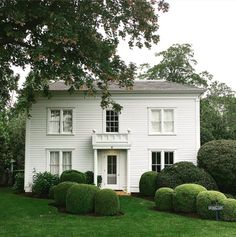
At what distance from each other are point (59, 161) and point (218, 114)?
72.0ft

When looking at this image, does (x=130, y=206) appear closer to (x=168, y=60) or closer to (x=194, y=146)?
(x=194, y=146)

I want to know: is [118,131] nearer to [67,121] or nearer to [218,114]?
[67,121]

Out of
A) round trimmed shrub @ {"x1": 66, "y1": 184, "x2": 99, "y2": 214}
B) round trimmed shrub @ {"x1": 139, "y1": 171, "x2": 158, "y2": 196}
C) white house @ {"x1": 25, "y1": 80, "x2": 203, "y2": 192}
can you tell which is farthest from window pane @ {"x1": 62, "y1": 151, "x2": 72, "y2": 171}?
round trimmed shrub @ {"x1": 66, "y1": 184, "x2": 99, "y2": 214}

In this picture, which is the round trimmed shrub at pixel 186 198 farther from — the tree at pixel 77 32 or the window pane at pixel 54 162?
the window pane at pixel 54 162

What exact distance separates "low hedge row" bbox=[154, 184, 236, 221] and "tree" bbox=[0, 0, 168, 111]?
18.8 ft

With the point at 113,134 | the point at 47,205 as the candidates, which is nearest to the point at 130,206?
the point at 47,205

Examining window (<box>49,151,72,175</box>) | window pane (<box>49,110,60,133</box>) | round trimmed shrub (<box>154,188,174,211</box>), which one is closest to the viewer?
round trimmed shrub (<box>154,188,174,211</box>)

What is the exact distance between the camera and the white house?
28156 millimetres

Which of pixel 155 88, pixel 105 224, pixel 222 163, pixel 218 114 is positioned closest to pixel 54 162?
pixel 155 88

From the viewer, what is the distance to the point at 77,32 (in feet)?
54.0

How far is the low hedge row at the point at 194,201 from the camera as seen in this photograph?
1827 centimetres

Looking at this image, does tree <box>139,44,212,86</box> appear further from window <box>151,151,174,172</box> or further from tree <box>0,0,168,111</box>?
tree <box>0,0,168,111</box>

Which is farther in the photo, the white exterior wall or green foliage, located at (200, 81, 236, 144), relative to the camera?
green foliage, located at (200, 81, 236, 144)

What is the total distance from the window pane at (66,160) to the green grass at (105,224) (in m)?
7.02
